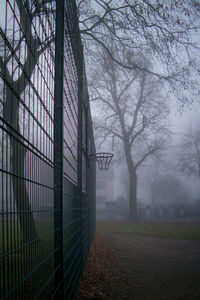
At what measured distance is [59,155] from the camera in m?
3.04

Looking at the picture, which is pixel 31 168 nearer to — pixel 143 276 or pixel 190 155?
pixel 143 276

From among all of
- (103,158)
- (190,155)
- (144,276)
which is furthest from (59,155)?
(190,155)

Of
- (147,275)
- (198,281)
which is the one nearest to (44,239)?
(198,281)

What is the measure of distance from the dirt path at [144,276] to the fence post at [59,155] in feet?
6.65

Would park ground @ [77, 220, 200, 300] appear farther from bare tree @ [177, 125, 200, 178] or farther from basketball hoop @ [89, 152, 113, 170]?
bare tree @ [177, 125, 200, 178]

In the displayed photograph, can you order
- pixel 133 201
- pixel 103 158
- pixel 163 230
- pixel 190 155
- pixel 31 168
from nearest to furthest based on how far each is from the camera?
pixel 31 168, pixel 103 158, pixel 163 230, pixel 133 201, pixel 190 155

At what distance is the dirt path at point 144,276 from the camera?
202 inches

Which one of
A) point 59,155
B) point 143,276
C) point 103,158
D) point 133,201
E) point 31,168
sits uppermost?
point 103,158

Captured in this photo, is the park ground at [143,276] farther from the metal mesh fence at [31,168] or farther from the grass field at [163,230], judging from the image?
the grass field at [163,230]

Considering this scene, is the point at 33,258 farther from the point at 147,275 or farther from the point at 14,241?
the point at 147,275

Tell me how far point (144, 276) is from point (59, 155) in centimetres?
440

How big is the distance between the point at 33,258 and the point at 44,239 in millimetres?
345

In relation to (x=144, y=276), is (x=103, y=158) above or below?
above

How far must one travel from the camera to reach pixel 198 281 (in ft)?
19.2
